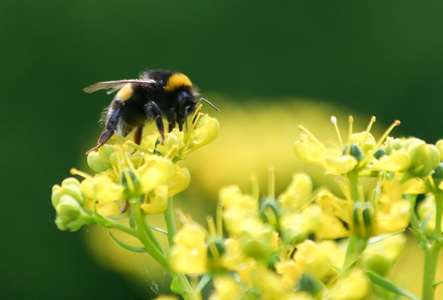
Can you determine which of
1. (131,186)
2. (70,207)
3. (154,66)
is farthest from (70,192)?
(154,66)

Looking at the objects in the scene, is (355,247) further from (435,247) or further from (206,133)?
(206,133)

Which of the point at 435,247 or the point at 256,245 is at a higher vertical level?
the point at 256,245

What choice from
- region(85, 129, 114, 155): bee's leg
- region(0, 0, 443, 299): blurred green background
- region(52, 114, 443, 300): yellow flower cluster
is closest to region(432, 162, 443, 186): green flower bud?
region(52, 114, 443, 300): yellow flower cluster

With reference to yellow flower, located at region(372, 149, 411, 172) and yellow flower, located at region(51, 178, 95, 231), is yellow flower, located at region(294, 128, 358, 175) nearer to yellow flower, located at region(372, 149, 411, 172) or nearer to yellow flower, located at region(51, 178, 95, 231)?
yellow flower, located at region(372, 149, 411, 172)

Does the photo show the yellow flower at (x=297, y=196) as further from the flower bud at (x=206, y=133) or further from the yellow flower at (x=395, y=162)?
the flower bud at (x=206, y=133)

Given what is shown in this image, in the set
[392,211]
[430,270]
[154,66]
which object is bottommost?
[154,66]

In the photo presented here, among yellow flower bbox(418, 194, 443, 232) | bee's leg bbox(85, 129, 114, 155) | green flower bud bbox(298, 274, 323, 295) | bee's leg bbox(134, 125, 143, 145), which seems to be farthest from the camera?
bee's leg bbox(134, 125, 143, 145)

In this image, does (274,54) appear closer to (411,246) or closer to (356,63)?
(356,63)

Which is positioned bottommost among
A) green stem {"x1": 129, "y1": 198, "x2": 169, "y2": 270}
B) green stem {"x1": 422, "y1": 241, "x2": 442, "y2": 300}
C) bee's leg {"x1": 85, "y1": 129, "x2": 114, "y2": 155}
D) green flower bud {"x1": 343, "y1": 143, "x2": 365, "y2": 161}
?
green stem {"x1": 422, "y1": 241, "x2": 442, "y2": 300}
